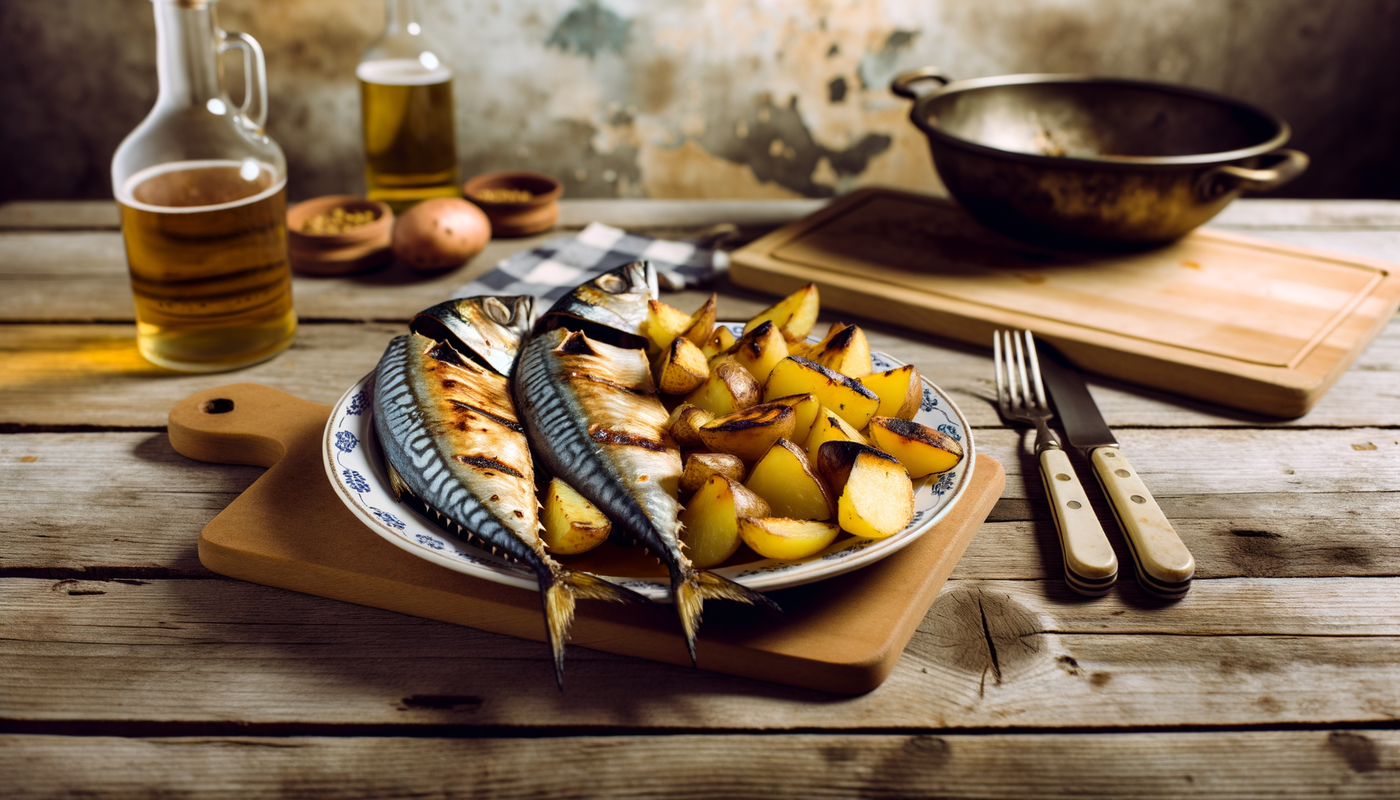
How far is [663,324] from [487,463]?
355mm

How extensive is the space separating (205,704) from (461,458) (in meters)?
0.30

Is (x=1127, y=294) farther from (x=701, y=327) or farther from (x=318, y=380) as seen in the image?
(x=318, y=380)

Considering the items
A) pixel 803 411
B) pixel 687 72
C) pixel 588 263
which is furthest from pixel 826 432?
pixel 687 72

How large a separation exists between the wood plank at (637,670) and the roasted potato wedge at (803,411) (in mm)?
219

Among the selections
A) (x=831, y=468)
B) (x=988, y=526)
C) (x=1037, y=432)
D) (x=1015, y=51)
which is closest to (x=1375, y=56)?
(x=1015, y=51)

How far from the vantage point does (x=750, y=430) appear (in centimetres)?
93

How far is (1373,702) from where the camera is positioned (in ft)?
2.70

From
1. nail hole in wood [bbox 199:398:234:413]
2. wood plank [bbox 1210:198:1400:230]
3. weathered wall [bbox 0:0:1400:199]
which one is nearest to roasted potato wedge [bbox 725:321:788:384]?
nail hole in wood [bbox 199:398:234:413]

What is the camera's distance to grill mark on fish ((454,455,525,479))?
0.92 m

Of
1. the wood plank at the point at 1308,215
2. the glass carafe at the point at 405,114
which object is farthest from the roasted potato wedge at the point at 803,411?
the wood plank at the point at 1308,215

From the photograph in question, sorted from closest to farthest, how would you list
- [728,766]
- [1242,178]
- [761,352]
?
[728,766]
[761,352]
[1242,178]

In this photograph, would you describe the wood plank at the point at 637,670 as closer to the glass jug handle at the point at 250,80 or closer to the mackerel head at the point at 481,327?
the mackerel head at the point at 481,327

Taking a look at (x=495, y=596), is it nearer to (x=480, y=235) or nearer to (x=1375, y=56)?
(x=480, y=235)

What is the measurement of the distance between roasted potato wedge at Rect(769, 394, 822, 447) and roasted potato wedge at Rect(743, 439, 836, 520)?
0.07 m
